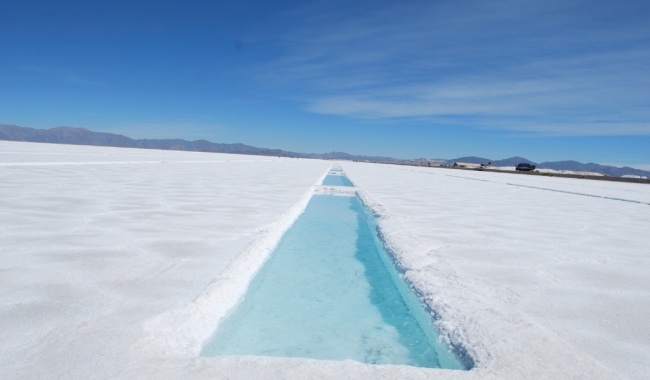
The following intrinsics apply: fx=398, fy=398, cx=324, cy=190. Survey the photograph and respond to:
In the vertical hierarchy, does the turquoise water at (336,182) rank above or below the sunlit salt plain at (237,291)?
below

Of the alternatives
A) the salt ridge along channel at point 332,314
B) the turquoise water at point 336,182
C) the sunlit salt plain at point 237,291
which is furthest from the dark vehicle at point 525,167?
the salt ridge along channel at point 332,314

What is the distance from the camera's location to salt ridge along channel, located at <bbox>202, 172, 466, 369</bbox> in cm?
179

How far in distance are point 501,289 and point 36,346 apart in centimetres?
222

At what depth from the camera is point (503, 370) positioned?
4.60 feet

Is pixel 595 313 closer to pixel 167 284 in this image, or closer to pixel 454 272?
pixel 454 272

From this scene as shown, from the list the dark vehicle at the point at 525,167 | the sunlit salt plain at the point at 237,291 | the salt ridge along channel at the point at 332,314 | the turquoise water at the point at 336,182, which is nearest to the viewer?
the sunlit salt plain at the point at 237,291

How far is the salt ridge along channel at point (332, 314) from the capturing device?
1.79 metres

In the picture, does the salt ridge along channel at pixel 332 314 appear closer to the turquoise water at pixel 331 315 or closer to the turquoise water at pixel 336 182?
the turquoise water at pixel 331 315

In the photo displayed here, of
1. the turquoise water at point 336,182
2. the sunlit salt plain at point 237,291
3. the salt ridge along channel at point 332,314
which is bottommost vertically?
the turquoise water at point 336,182

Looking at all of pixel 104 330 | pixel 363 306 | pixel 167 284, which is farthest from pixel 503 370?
pixel 167 284

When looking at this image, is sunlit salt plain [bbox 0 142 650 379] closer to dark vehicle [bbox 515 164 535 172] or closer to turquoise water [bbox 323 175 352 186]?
turquoise water [bbox 323 175 352 186]

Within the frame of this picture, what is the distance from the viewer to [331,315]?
7.40 ft

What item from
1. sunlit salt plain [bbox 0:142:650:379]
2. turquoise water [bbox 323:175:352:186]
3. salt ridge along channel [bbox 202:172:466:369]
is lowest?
turquoise water [bbox 323:175:352:186]

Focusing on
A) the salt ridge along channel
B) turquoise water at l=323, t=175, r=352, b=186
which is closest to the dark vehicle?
turquoise water at l=323, t=175, r=352, b=186
